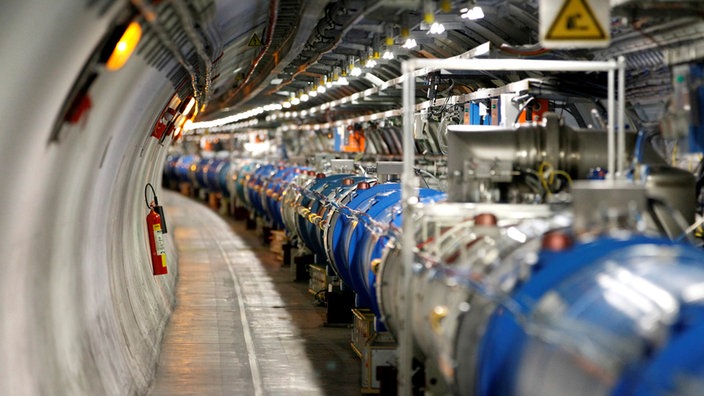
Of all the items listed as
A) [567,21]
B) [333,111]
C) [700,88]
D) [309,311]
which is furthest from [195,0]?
[333,111]

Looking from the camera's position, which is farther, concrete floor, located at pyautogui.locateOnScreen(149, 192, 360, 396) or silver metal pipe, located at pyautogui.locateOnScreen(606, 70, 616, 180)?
concrete floor, located at pyautogui.locateOnScreen(149, 192, 360, 396)

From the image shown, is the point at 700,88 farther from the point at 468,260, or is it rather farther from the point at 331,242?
the point at 331,242

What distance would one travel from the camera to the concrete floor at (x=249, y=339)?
947 cm

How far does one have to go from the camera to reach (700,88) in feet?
20.1

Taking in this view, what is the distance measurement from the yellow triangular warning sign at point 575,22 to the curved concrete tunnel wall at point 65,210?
235cm

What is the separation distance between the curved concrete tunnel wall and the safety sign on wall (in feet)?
7.55

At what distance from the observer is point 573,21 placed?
5992mm

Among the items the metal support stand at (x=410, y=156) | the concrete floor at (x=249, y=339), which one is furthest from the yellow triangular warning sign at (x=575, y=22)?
the concrete floor at (x=249, y=339)

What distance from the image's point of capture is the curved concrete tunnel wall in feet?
16.4

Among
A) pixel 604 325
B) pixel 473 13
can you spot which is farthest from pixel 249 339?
pixel 604 325

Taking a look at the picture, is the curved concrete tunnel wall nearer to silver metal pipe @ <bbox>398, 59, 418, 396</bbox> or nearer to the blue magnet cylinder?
silver metal pipe @ <bbox>398, 59, 418, 396</bbox>

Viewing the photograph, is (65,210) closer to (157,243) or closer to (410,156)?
(410,156)

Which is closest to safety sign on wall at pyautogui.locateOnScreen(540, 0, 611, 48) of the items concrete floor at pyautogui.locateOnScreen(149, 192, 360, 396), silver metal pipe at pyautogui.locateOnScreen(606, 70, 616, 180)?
silver metal pipe at pyautogui.locateOnScreen(606, 70, 616, 180)

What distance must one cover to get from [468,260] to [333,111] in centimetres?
1698
